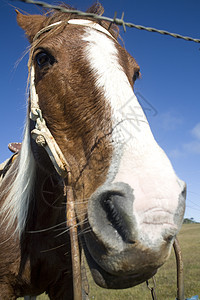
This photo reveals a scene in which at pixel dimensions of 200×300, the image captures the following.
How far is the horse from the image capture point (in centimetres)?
145

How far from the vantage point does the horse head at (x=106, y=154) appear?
1428mm

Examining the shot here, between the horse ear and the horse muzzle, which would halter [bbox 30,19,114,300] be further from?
the horse ear

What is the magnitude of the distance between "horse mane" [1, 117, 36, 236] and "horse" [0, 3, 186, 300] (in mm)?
11

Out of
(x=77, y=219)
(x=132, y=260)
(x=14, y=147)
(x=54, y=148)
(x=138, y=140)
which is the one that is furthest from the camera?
(x=14, y=147)

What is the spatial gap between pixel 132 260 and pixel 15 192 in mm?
1851

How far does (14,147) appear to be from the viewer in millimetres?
4645

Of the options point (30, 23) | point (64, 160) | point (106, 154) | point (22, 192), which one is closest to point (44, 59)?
point (30, 23)

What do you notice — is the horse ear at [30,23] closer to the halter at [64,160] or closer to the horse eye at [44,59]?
the halter at [64,160]

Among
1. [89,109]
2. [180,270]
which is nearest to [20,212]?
[89,109]

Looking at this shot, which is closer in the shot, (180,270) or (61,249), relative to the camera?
(180,270)

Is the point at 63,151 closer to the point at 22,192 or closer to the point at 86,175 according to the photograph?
the point at 86,175

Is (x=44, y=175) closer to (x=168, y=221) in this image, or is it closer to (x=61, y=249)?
(x=61, y=249)

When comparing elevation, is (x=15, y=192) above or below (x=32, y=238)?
above

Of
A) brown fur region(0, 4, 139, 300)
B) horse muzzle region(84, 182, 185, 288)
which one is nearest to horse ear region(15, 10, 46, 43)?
brown fur region(0, 4, 139, 300)
